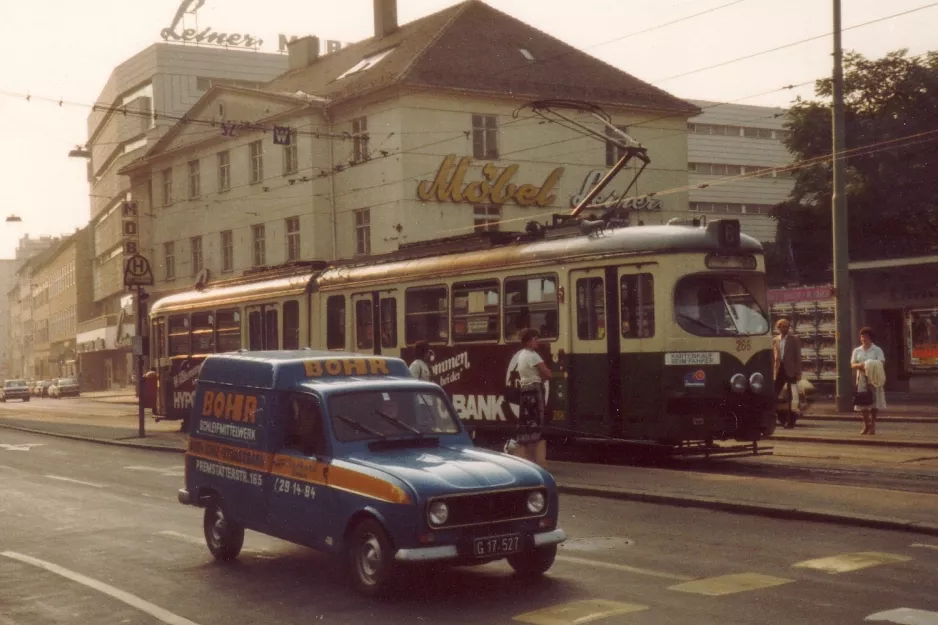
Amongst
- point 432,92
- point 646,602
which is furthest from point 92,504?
point 432,92

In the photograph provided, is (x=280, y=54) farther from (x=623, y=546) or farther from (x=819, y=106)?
(x=623, y=546)

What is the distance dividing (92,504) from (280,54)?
3043 inches

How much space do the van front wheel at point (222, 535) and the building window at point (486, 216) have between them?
37016 mm

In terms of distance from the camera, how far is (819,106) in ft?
153

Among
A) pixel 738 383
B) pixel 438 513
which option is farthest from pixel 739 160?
pixel 438 513

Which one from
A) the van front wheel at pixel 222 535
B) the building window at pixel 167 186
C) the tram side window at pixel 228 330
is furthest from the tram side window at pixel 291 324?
the building window at pixel 167 186

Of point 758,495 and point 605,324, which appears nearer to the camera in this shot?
point 758,495

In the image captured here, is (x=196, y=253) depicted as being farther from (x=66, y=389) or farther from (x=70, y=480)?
(x=70, y=480)

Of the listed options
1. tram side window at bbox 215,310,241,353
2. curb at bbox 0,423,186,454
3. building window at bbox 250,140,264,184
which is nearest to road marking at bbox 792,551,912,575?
curb at bbox 0,423,186,454

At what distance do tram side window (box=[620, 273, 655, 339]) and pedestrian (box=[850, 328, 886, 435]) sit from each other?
576cm

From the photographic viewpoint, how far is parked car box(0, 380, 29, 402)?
274 feet

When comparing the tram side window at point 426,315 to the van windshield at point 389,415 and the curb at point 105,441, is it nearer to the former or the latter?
the curb at point 105,441

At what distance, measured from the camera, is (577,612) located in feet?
28.3

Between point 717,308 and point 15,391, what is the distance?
2934 inches
